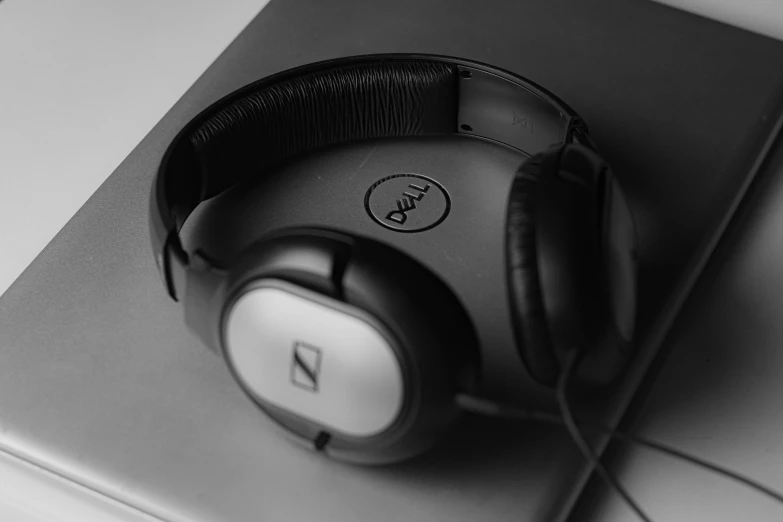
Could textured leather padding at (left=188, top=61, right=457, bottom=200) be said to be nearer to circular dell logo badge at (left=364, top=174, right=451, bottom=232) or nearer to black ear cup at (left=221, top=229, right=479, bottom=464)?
circular dell logo badge at (left=364, top=174, right=451, bottom=232)

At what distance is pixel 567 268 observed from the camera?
61 cm

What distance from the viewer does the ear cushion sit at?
2.03 ft

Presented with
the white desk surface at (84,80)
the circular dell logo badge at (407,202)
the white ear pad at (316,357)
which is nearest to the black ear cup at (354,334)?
the white ear pad at (316,357)

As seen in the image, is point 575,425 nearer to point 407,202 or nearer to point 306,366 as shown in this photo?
point 306,366

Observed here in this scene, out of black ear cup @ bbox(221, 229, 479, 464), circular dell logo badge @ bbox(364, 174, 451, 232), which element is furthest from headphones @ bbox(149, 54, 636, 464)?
circular dell logo badge @ bbox(364, 174, 451, 232)

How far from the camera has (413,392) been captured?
0.59 meters

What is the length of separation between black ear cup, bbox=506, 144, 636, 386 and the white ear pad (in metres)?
0.09

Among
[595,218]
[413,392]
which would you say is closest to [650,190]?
[595,218]

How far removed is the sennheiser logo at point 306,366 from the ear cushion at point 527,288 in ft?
0.40

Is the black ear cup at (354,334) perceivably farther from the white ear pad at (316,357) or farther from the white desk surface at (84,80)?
the white desk surface at (84,80)

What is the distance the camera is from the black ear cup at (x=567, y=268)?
24.3 inches

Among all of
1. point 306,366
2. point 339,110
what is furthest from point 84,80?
point 306,366

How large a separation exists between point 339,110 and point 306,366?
1.03ft

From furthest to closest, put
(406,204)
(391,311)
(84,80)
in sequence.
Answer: (84,80)
(406,204)
(391,311)
